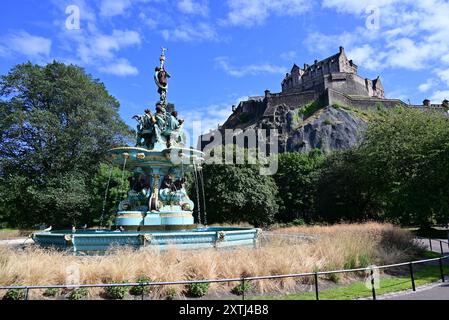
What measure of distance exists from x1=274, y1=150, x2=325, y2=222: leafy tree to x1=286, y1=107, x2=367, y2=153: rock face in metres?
29.5

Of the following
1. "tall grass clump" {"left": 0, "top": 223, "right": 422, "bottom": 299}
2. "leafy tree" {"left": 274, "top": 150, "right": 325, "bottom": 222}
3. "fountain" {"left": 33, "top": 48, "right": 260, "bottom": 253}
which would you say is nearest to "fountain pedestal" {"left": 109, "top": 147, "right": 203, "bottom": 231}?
"fountain" {"left": 33, "top": 48, "right": 260, "bottom": 253}

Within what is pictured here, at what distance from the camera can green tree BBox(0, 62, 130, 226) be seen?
3697cm

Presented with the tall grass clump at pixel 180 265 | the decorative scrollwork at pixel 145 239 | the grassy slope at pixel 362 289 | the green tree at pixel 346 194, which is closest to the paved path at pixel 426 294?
the grassy slope at pixel 362 289

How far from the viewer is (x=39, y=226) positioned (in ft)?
131

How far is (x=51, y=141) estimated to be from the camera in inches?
1513

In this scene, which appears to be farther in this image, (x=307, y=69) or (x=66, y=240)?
(x=307, y=69)

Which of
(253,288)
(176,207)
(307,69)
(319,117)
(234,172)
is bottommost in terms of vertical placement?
(253,288)

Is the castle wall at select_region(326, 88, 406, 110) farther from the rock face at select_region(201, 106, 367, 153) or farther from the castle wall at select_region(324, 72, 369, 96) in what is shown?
the castle wall at select_region(324, 72, 369, 96)

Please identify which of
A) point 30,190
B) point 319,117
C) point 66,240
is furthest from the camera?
point 319,117

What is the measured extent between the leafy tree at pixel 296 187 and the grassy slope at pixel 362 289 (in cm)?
3837

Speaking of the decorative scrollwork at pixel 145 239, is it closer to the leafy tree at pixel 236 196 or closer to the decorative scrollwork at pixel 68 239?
the decorative scrollwork at pixel 68 239

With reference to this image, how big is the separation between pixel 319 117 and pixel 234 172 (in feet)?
168
